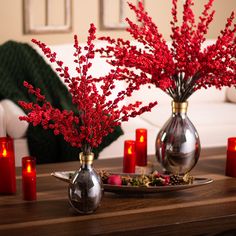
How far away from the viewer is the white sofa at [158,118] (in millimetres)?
3018

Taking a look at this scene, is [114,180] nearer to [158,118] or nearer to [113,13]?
[158,118]

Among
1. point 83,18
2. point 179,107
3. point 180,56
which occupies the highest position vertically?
point 83,18

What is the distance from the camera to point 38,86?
330 cm

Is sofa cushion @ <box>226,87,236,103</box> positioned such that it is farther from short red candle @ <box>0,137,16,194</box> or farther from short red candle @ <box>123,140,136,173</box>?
short red candle @ <box>0,137,16,194</box>

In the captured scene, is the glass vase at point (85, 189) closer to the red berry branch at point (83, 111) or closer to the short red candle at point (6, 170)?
the red berry branch at point (83, 111)

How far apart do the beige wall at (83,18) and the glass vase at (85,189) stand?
2470 mm

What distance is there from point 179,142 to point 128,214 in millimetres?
417

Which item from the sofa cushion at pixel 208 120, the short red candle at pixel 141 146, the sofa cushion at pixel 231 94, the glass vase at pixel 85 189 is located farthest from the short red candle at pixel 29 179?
the sofa cushion at pixel 231 94

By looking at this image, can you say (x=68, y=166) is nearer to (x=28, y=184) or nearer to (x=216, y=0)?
(x=28, y=184)

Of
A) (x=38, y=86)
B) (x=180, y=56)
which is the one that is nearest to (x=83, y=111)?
(x=180, y=56)

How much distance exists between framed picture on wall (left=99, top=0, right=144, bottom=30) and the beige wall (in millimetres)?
38

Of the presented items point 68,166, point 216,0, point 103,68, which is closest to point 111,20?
point 103,68

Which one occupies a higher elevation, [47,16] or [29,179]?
[47,16]

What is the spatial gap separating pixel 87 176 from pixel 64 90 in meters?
1.87
